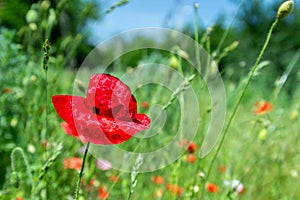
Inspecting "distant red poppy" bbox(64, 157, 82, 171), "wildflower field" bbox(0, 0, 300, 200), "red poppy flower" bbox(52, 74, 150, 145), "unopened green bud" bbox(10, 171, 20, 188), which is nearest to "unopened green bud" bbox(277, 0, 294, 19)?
"wildflower field" bbox(0, 0, 300, 200)

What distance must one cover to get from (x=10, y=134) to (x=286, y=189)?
939 millimetres

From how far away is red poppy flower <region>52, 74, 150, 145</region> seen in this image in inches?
17.6

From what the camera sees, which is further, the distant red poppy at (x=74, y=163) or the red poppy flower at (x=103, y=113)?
the distant red poppy at (x=74, y=163)

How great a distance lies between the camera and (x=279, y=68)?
7594 mm

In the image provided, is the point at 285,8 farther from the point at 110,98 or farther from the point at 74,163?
the point at 74,163

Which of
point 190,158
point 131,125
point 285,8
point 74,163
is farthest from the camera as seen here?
point 190,158

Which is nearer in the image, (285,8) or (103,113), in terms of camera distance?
(103,113)

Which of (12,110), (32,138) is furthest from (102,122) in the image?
(12,110)

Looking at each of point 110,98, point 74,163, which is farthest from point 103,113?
point 74,163

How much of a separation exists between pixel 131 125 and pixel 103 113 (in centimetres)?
6

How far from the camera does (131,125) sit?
45 centimetres

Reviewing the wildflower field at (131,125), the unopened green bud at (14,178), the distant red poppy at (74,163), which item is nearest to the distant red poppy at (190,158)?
the wildflower field at (131,125)

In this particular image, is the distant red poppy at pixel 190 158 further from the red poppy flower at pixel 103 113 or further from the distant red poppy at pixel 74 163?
the red poppy flower at pixel 103 113

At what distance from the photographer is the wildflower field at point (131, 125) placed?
0.51m
